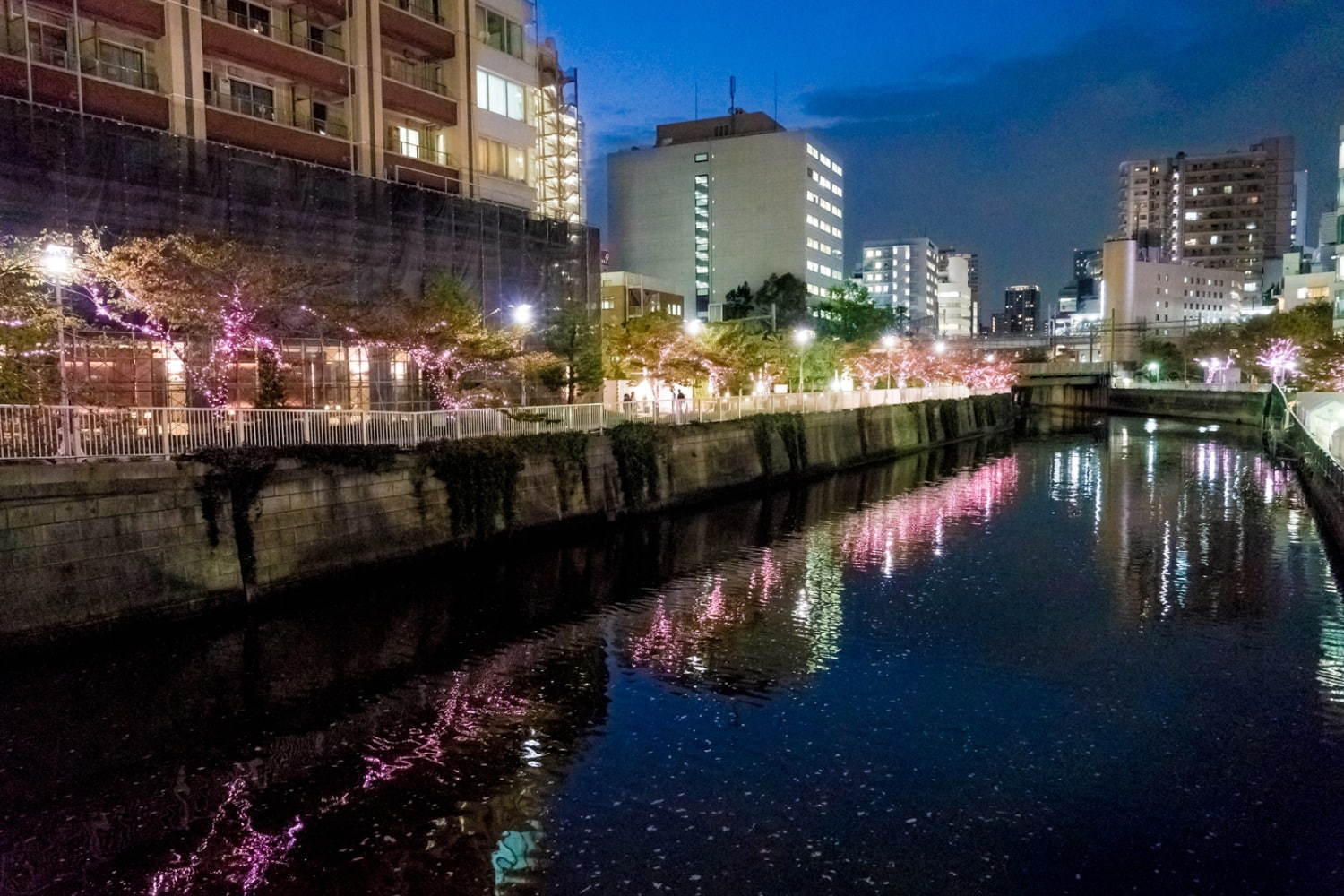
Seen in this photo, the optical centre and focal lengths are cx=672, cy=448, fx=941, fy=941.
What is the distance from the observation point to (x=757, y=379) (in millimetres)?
52312

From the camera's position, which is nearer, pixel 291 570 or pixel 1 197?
pixel 291 570

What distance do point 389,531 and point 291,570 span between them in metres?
2.82

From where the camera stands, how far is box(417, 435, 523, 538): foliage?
921 inches

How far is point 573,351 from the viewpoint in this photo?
38.9 m

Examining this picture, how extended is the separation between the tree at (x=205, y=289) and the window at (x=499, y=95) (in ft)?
63.3

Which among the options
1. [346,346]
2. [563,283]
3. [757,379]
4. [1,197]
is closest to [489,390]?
[346,346]

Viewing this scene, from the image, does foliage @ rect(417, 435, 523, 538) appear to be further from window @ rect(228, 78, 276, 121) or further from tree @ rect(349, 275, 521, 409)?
window @ rect(228, 78, 276, 121)

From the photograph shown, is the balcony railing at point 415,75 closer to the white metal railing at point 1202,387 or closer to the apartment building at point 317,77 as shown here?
the apartment building at point 317,77

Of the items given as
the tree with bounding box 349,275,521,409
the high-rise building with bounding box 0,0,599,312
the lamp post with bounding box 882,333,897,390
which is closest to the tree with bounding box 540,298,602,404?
the high-rise building with bounding box 0,0,599,312

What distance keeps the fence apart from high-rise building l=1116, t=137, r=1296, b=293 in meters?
156

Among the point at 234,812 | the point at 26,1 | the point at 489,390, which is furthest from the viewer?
the point at 489,390

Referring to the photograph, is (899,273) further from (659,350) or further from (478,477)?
(478,477)

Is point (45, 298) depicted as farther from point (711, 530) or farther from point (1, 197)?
point (711, 530)

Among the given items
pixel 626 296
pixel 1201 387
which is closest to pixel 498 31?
pixel 626 296
